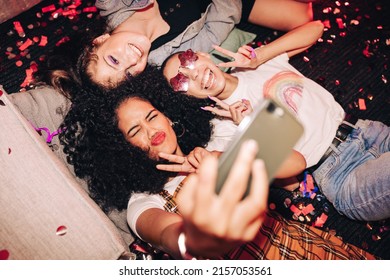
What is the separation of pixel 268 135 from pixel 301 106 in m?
1.34

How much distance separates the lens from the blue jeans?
6.47 feet

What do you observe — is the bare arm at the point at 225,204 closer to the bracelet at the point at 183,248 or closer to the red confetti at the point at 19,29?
the bracelet at the point at 183,248

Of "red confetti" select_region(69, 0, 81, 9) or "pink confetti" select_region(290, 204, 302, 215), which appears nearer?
"pink confetti" select_region(290, 204, 302, 215)

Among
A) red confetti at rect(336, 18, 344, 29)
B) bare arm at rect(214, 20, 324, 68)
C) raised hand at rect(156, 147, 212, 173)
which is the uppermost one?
bare arm at rect(214, 20, 324, 68)

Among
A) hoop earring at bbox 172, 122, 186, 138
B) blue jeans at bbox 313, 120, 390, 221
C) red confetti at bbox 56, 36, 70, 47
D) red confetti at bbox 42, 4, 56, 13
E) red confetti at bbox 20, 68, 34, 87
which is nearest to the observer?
blue jeans at bbox 313, 120, 390, 221

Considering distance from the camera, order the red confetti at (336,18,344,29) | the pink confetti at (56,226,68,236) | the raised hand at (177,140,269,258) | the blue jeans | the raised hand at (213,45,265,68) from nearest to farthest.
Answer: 1. the raised hand at (177,140,269,258)
2. the pink confetti at (56,226,68,236)
3. the blue jeans
4. the raised hand at (213,45,265,68)
5. the red confetti at (336,18,344,29)

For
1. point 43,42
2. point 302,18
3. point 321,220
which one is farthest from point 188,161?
point 43,42

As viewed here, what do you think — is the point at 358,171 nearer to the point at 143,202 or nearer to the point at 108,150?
the point at 143,202

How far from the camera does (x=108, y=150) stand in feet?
6.91

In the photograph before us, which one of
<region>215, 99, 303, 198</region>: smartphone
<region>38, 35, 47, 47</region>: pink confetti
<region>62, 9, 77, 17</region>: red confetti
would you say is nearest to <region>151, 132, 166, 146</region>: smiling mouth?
<region>215, 99, 303, 198</region>: smartphone

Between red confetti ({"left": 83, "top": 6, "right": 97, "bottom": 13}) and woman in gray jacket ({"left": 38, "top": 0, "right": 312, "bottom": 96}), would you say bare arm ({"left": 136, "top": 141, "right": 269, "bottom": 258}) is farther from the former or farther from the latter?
red confetti ({"left": 83, "top": 6, "right": 97, "bottom": 13})

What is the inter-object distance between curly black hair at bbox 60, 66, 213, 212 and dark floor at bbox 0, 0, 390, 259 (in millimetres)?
779
